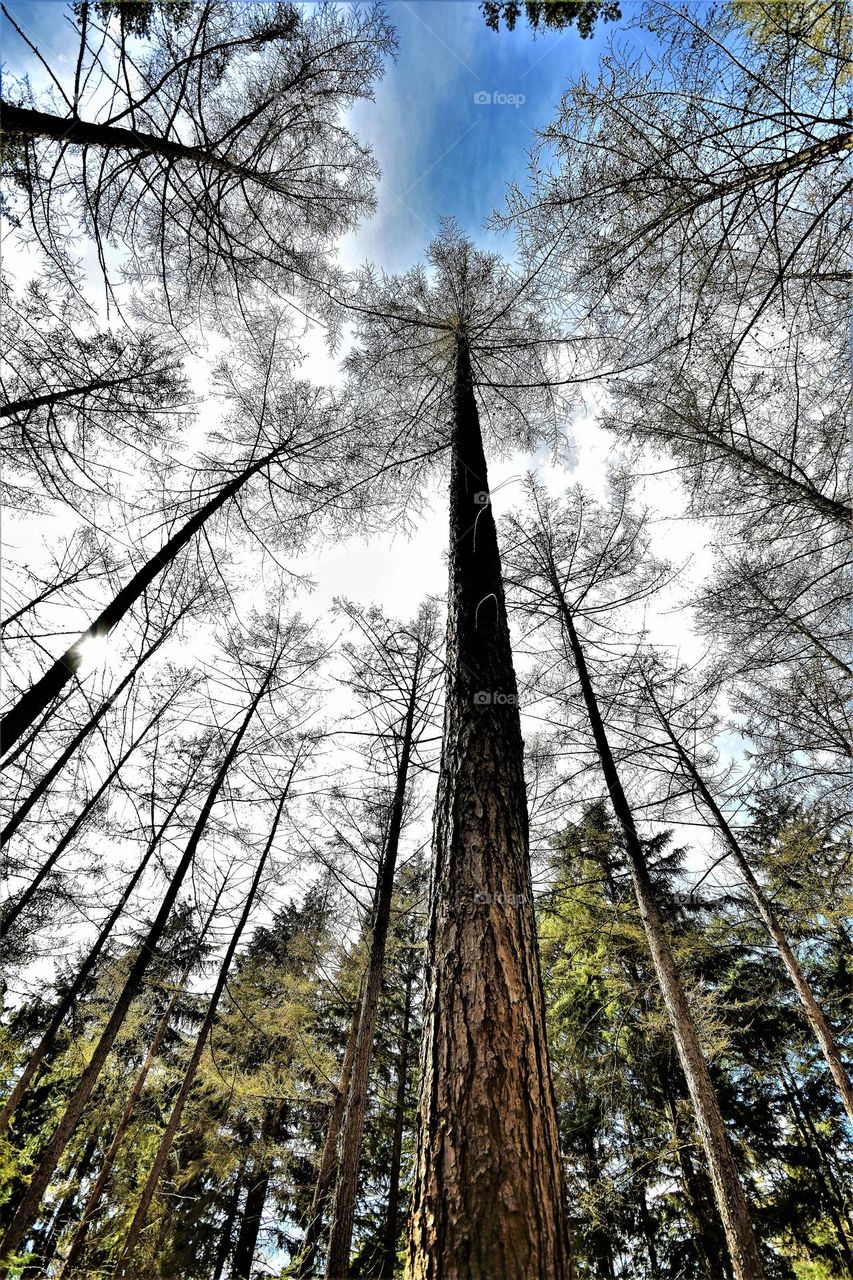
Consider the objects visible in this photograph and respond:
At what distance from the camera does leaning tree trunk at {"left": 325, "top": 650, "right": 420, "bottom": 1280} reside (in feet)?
14.0

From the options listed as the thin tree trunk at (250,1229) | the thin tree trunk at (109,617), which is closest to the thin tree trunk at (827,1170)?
the thin tree trunk at (250,1229)

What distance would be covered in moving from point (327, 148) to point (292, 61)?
68 cm

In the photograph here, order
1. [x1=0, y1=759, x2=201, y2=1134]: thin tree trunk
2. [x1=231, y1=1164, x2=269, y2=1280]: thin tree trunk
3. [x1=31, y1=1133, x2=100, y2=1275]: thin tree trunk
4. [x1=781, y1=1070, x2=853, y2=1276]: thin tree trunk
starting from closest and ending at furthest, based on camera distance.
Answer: [x1=0, y1=759, x2=201, y2=1134]: thin tree trunk, [x1=781, y1=1070, x2=853, y2=1276]: thin tree trunk, [x1=31, y1=1133, x2=100, y2=1275]: thin tree trunk, [x1=231, y1=1164, x2=269, y2=1280]: thin tree trunk

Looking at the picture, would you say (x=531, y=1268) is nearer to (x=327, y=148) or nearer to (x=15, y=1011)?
(x=327, y=148)

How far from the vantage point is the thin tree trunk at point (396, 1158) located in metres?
9.40

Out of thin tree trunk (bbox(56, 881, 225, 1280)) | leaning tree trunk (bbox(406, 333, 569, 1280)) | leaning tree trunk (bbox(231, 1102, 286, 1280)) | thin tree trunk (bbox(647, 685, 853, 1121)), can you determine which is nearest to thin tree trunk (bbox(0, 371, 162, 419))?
leaning tree trunk (bbox(406, 333, 569, 1280))

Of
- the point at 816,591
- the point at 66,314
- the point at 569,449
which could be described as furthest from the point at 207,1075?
the point at 816,591

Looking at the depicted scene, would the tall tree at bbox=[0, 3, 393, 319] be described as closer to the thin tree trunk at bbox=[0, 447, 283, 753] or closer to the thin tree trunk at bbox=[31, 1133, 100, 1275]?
the thin tree trunk at bbox=[0, 447, 283, 753]

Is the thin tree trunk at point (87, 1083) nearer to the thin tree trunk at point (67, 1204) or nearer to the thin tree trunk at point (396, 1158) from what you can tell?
the thin tree trunk at point (67, 1204)

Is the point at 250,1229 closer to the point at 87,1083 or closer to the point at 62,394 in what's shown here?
the point at 87,1083

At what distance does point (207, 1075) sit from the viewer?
8.43m

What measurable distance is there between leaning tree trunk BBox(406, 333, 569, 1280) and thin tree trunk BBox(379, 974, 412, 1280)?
1139cm

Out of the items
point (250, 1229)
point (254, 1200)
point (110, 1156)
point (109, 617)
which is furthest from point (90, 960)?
point (250, 1229)

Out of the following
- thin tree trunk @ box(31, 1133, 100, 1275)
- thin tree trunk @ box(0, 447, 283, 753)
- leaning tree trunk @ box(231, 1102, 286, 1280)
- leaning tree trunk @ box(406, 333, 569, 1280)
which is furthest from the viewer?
leaning tree trunk @ box(231, 1102, 286, 1280)
